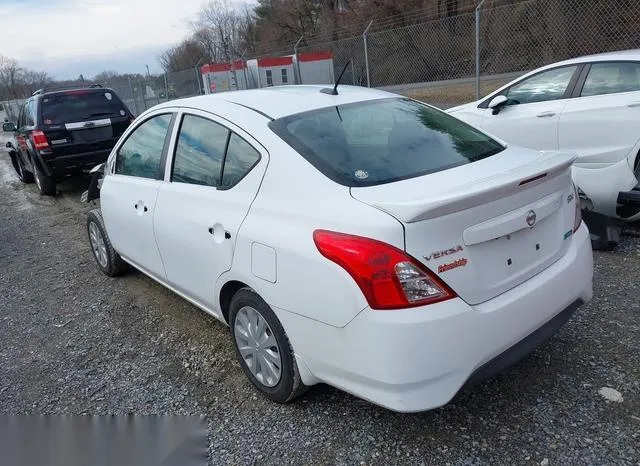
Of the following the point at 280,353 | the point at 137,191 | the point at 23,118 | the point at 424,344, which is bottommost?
the point at 280,353

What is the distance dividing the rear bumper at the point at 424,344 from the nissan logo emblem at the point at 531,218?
263mm

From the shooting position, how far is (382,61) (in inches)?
640

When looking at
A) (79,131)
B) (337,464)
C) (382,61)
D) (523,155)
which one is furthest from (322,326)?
(382,61)

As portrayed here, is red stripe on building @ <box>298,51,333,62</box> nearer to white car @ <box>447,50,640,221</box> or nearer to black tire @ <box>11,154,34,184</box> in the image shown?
black tire @ <box>11,154,34,184</box>

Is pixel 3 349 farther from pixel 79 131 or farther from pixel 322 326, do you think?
pixel 79 131

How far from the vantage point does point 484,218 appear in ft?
7.38

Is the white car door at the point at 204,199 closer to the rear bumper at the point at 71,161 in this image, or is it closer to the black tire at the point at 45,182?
the rear bumper at the point at 71,161

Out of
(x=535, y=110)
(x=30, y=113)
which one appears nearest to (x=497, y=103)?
(x=535, y=110)

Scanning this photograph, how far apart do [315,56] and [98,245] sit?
17.6 m

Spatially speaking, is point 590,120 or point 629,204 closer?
point 629,204

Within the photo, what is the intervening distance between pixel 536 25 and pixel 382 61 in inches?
175

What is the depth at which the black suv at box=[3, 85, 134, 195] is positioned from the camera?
8664 millimetres

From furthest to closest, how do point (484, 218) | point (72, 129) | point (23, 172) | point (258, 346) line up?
point (23, 172)
point (72, 129)
point (258, 346)
point (484, 218)

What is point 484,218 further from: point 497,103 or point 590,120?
point 497,103
